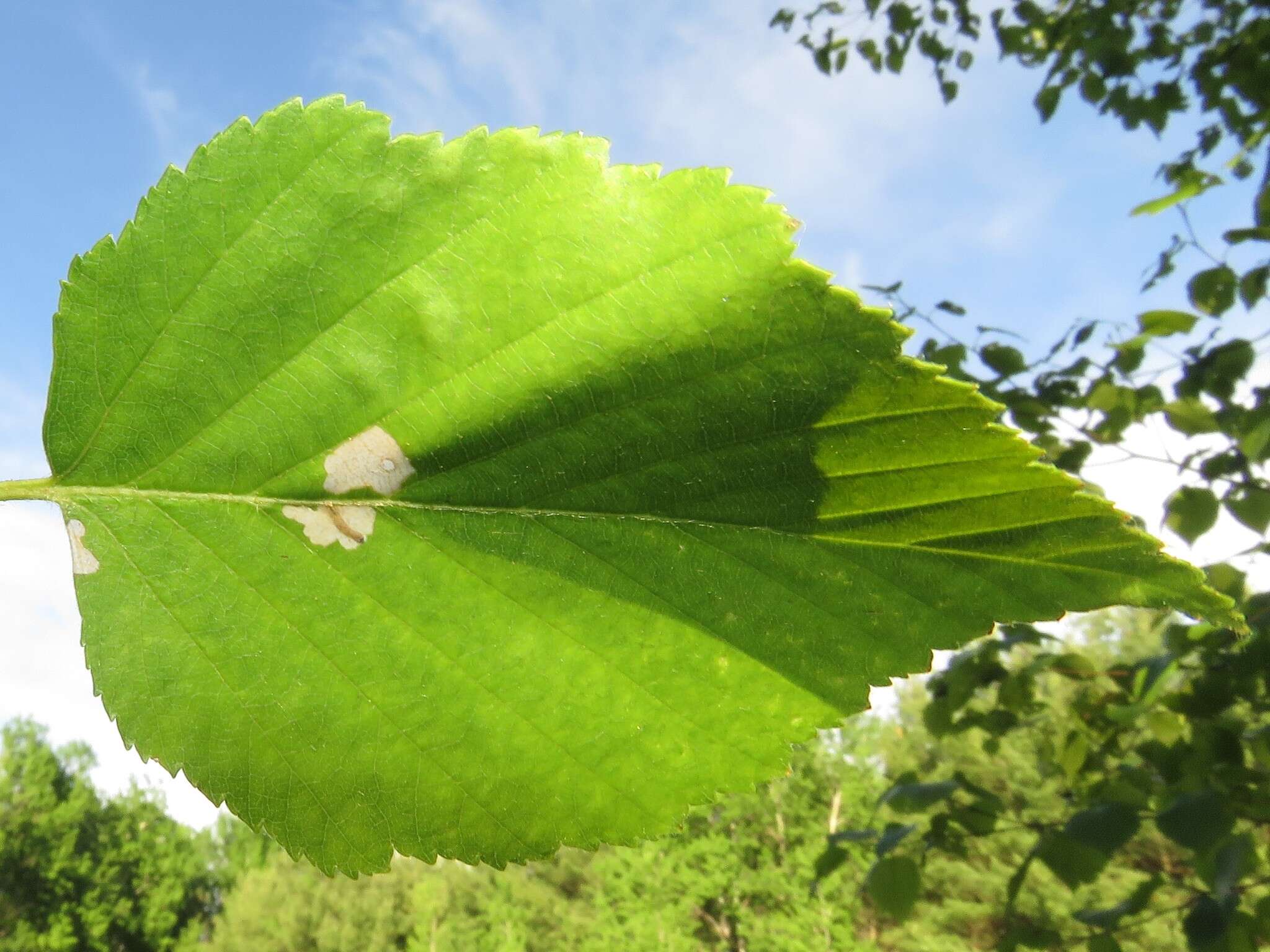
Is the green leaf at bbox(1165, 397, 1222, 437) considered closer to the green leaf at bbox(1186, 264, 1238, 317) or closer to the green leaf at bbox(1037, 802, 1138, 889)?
the green leaf at bbox(1186, 264, 1238, 317)

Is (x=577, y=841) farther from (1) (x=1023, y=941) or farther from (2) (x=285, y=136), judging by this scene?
(1) (x=1023, y=941)

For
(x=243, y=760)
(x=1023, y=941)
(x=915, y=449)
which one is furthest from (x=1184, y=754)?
(x=243, y=760)

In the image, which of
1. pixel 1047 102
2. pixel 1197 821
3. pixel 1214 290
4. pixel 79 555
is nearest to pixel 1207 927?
pixel 1197 821

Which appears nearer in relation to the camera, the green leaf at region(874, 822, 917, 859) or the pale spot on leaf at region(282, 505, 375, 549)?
the pale spot on leaf at region(282, 505, 375, 549)

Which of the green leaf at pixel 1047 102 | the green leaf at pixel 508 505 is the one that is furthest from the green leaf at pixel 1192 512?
the green leaf at pixel 508 505

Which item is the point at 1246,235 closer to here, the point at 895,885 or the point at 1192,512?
the point at 1192,512

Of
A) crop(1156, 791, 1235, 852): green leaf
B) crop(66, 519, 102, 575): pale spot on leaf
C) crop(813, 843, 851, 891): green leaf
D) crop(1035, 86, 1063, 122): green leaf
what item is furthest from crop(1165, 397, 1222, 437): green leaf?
crop(66, 519, 102, 575): pale spot on leaf
